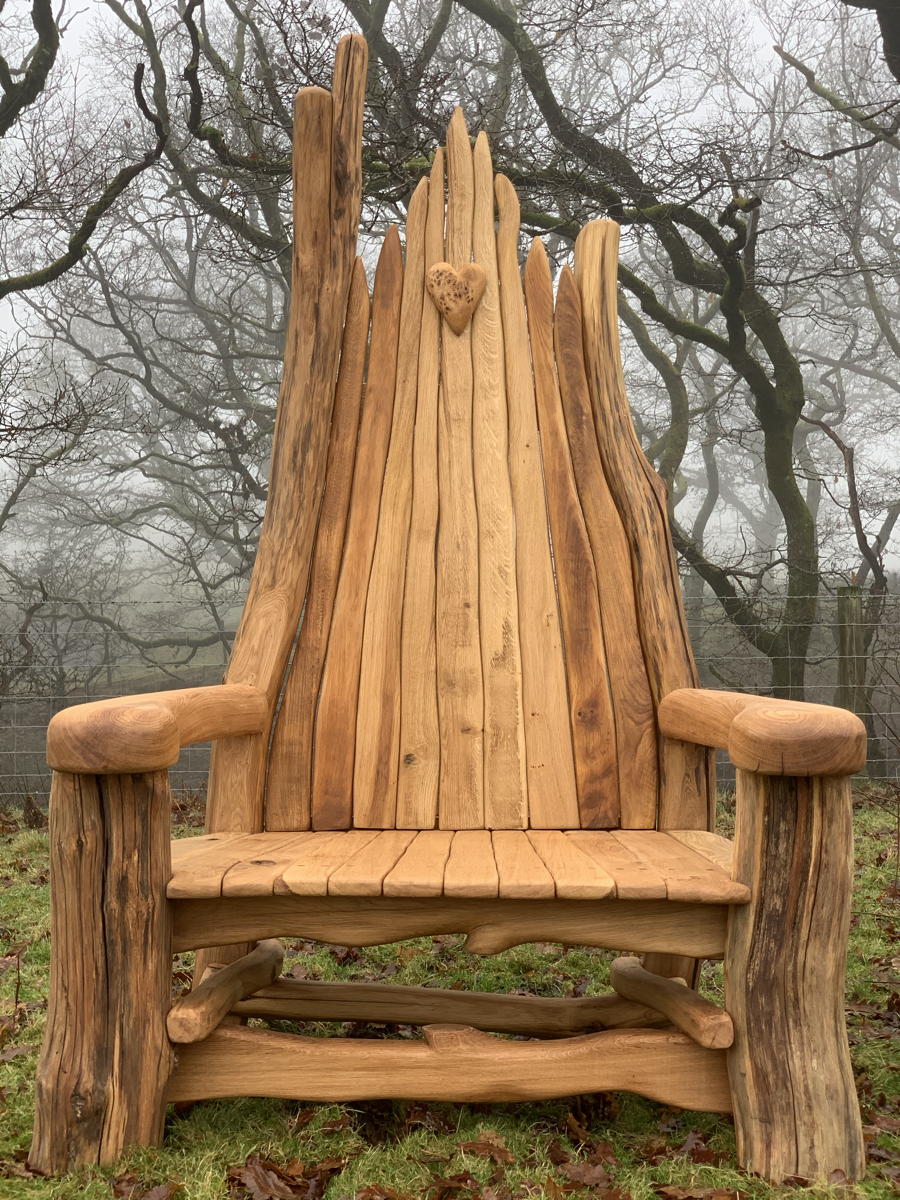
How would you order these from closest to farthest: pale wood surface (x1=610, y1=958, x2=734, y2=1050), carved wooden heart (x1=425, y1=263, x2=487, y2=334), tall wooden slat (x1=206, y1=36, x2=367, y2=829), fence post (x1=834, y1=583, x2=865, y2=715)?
pale wood surface (x1=610, y1=958, x2=734, y2=1050), tall wooden slat (x1=206, y1=36, x2=367, y2=829), carved wooden heart (x1=425, y1=263, x2=487, y2=334), fence post (x1=834, y1=583, x2=865, y2=715)

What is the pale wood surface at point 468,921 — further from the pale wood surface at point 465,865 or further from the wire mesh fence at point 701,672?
the wire mesh fence at point 701,672

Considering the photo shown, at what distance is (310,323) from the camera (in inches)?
90.6

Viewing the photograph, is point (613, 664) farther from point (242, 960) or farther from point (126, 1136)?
point (126, 1136)

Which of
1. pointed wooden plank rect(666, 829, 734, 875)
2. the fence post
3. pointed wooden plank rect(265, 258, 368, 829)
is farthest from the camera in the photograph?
the fence post

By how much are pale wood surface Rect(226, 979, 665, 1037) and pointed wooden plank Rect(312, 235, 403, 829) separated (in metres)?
0.35

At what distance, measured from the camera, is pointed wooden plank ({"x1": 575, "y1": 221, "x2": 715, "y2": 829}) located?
2086 millimetres

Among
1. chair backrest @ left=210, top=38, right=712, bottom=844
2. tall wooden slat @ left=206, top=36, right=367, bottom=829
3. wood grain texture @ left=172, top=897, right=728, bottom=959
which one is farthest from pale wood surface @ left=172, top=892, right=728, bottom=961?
tall wooden slat @ left=206, top=36, right=367, bottom=829

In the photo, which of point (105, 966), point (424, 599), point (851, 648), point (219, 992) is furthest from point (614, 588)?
point (851, 648)

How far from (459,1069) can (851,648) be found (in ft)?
15.1

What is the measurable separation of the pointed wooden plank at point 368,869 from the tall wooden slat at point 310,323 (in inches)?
20.0

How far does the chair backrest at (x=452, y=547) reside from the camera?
6.98ft

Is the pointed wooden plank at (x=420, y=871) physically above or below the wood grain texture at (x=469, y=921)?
above

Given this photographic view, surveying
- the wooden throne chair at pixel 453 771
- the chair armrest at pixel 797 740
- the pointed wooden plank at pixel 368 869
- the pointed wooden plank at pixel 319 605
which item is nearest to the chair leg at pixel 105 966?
the wooden throne chair at pixel 453 771

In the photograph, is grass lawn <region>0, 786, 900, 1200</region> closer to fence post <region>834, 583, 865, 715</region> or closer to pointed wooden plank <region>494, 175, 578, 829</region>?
pointed wooden plank <region>494, 175, 578, 829</region>
